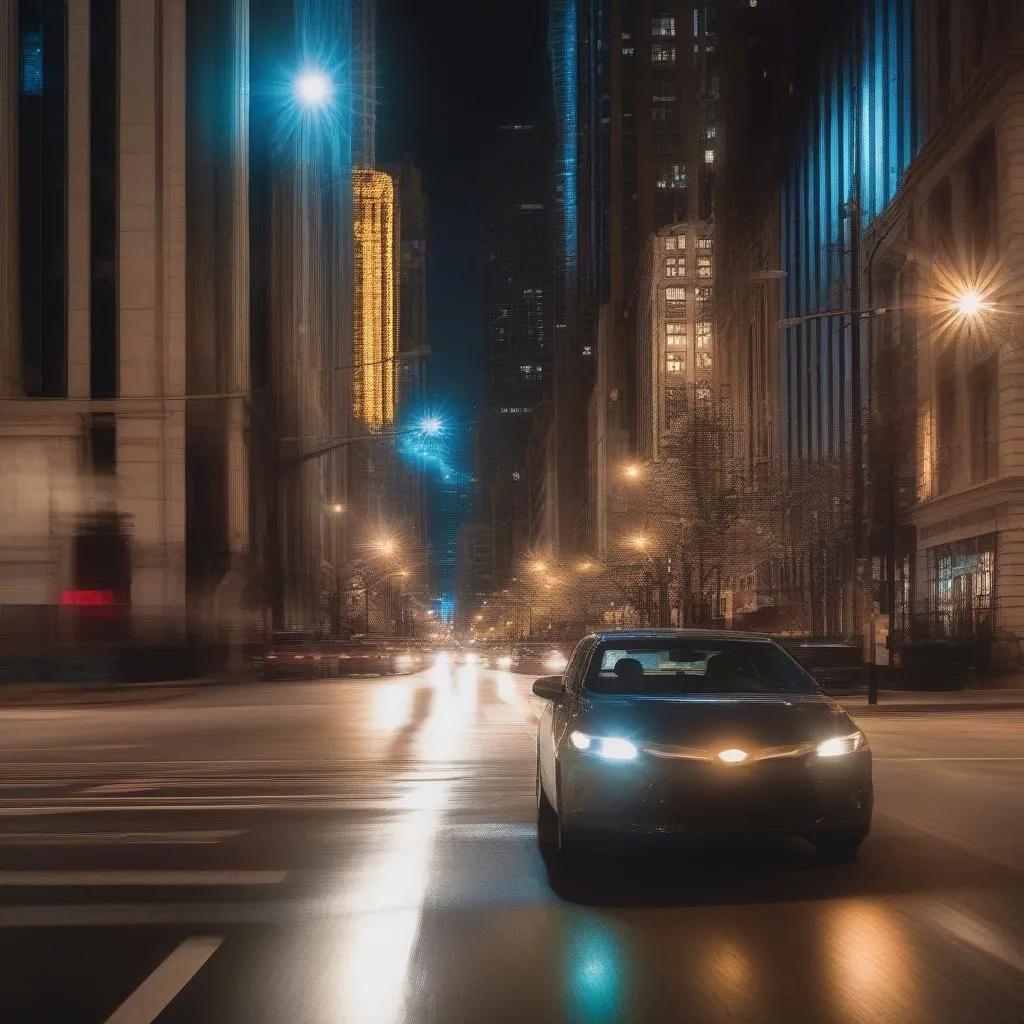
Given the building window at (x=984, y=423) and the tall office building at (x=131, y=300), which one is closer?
the building window at (x=984, y=423)

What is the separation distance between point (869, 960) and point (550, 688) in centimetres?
446

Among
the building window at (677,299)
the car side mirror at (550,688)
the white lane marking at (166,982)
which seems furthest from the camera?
the building window at (677,299)

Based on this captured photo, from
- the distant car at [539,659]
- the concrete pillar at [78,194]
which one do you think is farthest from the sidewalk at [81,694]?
the distant car at [539,659]

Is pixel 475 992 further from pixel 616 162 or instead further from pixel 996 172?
pixel 616 162

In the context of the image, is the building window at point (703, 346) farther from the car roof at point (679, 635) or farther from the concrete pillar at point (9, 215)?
the car roof at point (679, 635)

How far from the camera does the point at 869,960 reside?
691 cm

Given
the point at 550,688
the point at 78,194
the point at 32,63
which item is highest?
the point at 32,63

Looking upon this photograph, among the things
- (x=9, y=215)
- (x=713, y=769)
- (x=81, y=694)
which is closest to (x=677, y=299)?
(x=9, y=215)

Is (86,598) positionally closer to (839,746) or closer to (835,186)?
(835,186)

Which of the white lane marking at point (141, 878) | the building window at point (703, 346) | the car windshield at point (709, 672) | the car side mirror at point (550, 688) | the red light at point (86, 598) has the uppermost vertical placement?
the building window at point (703, 346)

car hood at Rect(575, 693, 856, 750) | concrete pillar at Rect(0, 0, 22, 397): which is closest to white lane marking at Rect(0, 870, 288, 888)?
car hood at Rect(575, 693, 856, 750)

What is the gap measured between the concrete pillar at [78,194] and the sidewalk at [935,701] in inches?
1279

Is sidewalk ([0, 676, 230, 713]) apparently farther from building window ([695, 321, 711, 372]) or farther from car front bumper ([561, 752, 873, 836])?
building window ([695, 321, 711, 372])

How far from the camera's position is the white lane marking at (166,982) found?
Result: 19.6 ft
